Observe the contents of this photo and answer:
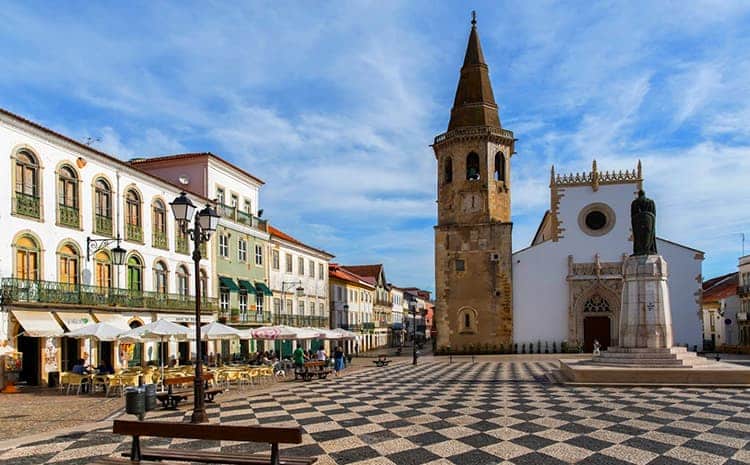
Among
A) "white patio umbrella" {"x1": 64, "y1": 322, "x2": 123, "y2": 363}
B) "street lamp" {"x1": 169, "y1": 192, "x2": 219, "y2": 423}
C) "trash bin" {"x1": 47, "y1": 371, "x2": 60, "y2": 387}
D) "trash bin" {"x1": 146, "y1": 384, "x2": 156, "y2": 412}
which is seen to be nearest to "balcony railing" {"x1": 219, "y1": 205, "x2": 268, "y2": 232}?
"trash bin" {"x1": 47, "y1": 371, "x2": 60, "y2": 387}

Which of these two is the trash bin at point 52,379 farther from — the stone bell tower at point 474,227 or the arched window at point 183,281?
the stone bell tower at point 474,227

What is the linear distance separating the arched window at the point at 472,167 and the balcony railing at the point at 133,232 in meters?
24.3

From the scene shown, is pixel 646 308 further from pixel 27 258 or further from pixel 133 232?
pixel 27 258

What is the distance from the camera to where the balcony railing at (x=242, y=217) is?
108 ft

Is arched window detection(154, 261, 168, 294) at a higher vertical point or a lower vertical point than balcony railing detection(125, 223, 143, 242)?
lower

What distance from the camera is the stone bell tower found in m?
40.9

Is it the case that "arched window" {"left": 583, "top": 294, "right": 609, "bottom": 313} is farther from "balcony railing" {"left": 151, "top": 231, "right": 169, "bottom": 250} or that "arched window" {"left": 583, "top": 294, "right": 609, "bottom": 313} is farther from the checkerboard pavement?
"balcony railing" {"left": 151, "top": 231, "right": 169, "bottom": 250}

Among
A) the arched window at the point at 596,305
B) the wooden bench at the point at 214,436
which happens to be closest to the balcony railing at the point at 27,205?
the wooden bench at the point at 214,436

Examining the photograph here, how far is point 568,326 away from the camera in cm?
4000

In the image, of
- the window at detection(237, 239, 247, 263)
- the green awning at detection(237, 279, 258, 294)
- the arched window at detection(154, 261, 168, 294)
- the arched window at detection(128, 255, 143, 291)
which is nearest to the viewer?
the arched window at detection(128, 255, 143, 291)

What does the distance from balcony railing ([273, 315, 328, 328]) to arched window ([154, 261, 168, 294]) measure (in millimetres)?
10881

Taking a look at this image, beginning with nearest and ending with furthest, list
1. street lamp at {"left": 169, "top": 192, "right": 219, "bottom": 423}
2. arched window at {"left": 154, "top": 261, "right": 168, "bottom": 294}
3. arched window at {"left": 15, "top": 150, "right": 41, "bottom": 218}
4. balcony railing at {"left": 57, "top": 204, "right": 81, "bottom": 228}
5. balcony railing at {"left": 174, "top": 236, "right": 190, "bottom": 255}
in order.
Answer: street lamp at {"left": 169, "top": 192, "right": 219, "bottom": 423}
arched window at {"left": 15, "top": 150, "right": 41, "bottom": 218}
balcony railing at {"left": 57, "top": 204, "right": 81, "bottom": 228}
arched window at {"left": 154, "top": 261, "right": 168, "bottom": 294}
balcony railing at {"left": 174, "top": 236, "right": 190, "bottom": 255}

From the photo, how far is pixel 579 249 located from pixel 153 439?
36.1 metres

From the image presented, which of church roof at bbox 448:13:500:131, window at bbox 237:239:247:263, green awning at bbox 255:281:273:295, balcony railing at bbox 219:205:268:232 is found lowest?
green awning at bbox 255:281:273:295
